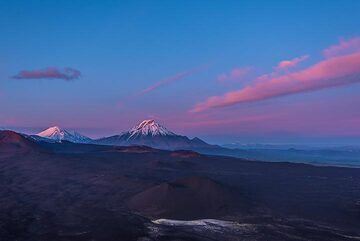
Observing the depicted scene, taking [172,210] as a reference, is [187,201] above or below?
above

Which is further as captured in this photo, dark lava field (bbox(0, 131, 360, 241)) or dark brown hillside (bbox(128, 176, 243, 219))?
dark brown hillside (bbox(128, 176, 243, 219))

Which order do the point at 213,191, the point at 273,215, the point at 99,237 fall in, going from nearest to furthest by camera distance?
the point at 99,237, the point at 273,215, the point at 213,191

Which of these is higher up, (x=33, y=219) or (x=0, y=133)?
(x=0, y=133)

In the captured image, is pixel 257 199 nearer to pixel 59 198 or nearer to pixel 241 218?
pixel 241 218

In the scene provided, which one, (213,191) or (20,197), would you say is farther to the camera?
(20,197)

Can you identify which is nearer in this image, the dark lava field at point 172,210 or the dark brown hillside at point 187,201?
the dark lava field at point 172,210

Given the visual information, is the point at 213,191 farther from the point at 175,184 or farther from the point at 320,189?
the point at 320,189

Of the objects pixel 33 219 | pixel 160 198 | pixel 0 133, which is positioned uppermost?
pixel 0 133

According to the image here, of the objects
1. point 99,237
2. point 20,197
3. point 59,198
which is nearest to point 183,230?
point 99,237

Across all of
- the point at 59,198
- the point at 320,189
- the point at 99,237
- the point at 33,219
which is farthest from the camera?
the point at 320,189

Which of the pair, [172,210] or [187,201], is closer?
[172,210]
